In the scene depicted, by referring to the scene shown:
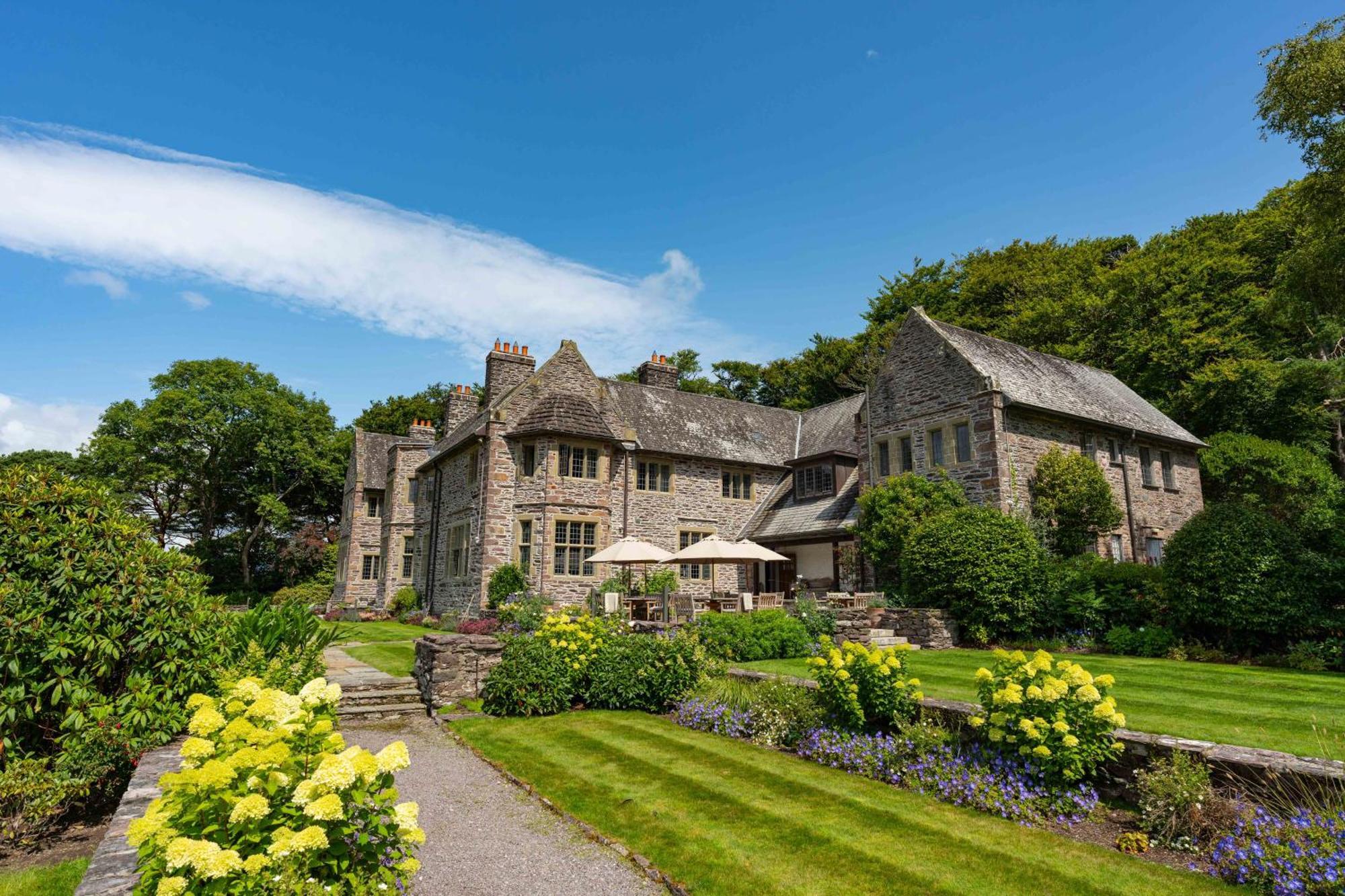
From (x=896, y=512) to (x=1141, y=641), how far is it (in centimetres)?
755

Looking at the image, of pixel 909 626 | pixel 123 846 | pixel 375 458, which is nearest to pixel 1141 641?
pixel 909 626

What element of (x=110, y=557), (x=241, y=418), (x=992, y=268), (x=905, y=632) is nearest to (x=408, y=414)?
(x=241, y=418)

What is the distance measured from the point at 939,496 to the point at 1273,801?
16397 millimetres

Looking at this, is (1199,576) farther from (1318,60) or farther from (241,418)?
(241,418)

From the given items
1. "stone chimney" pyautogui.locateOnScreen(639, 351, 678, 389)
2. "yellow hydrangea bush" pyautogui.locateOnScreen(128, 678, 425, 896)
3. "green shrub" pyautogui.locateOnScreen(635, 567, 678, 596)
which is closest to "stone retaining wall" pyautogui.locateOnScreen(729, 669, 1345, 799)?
"yellow hydrangea bush" pyautogui.locateOnScreen(128, 678, 425, 896)

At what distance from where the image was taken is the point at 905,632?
18812 millimetres

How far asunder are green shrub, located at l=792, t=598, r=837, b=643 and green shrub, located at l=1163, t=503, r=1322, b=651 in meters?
7.73

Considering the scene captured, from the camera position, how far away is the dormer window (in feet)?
93.4

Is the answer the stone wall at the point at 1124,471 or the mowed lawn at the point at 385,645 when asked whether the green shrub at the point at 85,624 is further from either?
the stone wall at the point at 1124,471

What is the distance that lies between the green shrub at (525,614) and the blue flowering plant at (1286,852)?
45.5ft

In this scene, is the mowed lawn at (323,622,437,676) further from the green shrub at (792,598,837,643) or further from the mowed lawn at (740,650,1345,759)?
the green shrub at (792,598,837,643)

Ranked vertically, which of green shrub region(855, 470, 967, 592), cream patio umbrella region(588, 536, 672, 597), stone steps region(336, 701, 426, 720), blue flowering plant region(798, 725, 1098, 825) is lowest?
stone steps region(336, 701, 426, 720)

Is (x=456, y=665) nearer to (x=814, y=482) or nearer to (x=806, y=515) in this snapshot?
(x=806, y=515)

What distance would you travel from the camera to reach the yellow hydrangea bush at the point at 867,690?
28.8 ft
